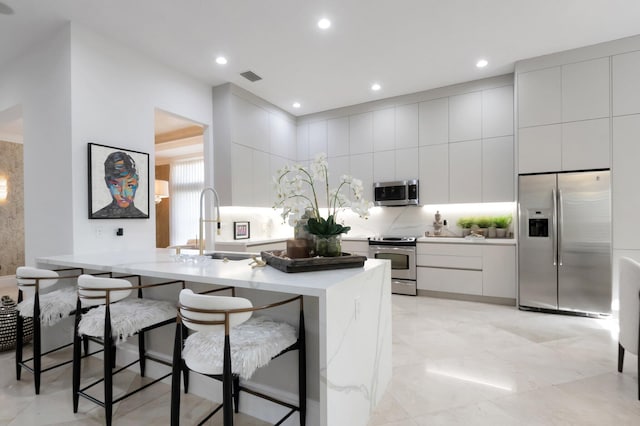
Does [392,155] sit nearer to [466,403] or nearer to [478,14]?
[478,14]

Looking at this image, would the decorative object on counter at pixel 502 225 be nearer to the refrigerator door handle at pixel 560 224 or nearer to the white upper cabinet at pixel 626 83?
the refrigerator door handle at pixel 560 224

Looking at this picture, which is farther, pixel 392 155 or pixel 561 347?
pixel 392 155

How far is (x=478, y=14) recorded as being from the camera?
3057 millimetres

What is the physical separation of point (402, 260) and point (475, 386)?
2642 mm

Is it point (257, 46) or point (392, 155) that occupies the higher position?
point (257, 46)

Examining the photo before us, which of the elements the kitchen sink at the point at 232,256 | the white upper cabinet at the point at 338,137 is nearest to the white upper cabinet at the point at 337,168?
the white upper cabinet at the point at 338,137

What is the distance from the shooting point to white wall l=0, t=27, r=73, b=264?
120 inches

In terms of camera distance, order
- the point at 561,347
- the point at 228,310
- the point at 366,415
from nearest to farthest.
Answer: the point at 228,310, the point at 366,415, the point at 561,347

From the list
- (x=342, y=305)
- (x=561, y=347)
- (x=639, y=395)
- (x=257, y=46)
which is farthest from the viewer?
(x=257, y=46)

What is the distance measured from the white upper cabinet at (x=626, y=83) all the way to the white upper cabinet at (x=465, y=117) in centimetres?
145

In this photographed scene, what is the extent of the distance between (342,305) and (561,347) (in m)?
2.58

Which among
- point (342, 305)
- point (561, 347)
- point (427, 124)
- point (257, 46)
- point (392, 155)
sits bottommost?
point (561, 347)

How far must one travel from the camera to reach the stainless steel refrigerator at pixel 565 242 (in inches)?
140

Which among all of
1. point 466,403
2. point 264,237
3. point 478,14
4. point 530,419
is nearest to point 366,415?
point 466,403
